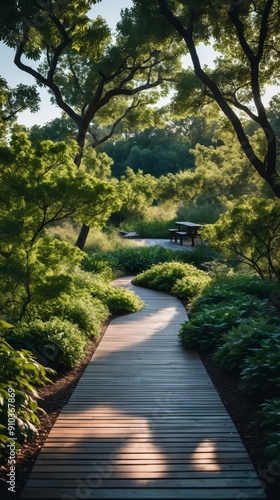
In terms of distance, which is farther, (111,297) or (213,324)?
(111,297)

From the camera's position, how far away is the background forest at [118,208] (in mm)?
5895

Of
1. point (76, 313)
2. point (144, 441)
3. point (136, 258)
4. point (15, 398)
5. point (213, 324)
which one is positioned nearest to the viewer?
point (15, 398)

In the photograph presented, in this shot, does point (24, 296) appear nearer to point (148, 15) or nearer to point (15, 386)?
point (15, 386)

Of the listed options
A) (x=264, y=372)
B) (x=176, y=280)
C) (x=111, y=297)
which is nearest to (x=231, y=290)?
(x=111, y=297)

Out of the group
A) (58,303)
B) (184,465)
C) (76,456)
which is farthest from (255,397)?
(58,303)

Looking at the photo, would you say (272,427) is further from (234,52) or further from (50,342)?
(234,52)

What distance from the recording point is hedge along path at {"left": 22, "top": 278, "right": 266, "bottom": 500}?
315cm

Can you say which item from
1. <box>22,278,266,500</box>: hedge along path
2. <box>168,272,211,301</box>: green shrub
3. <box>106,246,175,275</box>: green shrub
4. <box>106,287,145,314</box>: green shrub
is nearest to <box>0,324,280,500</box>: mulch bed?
<box>22,278,266,500</box>: hedge along path

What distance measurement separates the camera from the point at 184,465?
3428 millimetres

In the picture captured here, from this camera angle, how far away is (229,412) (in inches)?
179

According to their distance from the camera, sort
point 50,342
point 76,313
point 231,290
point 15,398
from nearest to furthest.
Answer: point 15,398, point 50,342, point 76,313, point 231,290

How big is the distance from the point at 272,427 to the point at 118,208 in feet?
14.3

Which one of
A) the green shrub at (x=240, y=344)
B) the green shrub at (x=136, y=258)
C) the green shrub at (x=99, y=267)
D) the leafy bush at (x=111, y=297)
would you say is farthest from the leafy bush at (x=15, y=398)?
the green shrub at (x=136, y=258)

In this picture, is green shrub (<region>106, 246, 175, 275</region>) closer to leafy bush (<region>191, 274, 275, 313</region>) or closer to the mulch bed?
leafy bush (<region>191, 274, 275, 313</region>)
